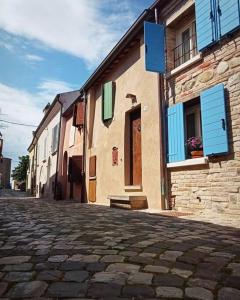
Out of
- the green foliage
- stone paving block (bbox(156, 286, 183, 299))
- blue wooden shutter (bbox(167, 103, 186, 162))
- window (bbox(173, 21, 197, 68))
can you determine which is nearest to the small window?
window (bbox(173, 21, 197, 68))

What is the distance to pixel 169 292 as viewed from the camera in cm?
210

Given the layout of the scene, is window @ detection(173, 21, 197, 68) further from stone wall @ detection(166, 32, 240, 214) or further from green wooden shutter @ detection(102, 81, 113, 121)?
green wooden shutter @ detection(102, 81, 113, 121)

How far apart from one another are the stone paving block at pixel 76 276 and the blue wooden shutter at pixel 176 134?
5468 mm

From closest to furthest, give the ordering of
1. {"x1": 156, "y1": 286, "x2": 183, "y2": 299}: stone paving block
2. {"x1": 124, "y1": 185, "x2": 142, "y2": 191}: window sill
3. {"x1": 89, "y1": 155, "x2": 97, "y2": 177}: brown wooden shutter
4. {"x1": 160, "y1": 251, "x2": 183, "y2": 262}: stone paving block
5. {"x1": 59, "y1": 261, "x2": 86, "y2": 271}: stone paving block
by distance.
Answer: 1. {"x1": 156, "y1": 286, "x2": 183, "y2": 299}: stone paving block
2. {"x1": 59, "y1": 261, "x2": 86, "y2": 271}: stone paving block
3. {"x1": 160, "y1": 251, "x2": 183, "y2": 262}: stone paving block
4. {"x1": 124, "y1": 185, "x2": 142, "y2": 191}: window sill
5. {"x1": 89, "y1": 155, "x2": 97, "y2": 177}: brown wooden shutter

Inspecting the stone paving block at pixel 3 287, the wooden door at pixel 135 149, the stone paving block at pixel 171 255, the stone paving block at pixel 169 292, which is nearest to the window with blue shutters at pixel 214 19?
the wooden door at pixel 135 149

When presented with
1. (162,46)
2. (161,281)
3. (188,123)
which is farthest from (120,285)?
(162,46)

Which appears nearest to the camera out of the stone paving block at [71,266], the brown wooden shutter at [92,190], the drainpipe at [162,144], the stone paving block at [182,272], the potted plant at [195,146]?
the stone paving block at [182,272]

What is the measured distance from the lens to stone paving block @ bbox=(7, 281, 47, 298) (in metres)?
2.04

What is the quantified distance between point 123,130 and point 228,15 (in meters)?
5.13

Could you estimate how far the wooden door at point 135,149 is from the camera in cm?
1006

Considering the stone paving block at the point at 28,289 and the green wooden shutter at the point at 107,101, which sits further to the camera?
the green wooden shutter at the point at 107,101

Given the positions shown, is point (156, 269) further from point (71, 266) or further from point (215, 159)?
point (215, 159)

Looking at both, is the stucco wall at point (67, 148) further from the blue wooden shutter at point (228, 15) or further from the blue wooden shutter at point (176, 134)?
the blue wooden shutter at point (228, 15)

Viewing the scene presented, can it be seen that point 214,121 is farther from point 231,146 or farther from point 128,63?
point 128,63
